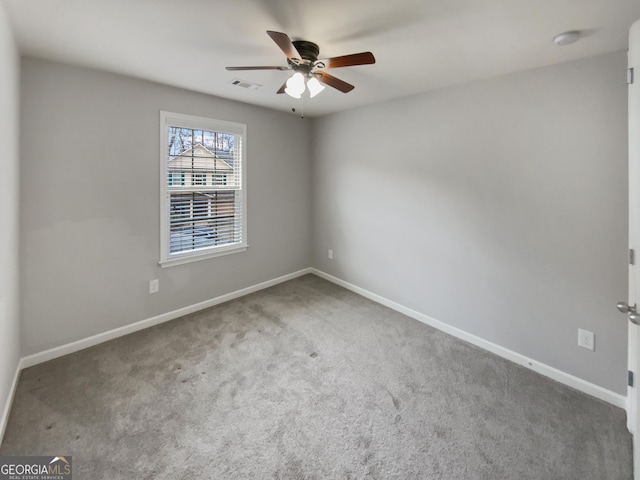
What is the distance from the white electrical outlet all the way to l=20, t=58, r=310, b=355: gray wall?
11.3ft

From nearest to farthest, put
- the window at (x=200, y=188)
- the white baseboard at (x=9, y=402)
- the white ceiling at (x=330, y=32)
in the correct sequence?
the white ceiling at (x=330, y=32), the white baseboard at (x=9, y=402), the window at (x=200, y=188)

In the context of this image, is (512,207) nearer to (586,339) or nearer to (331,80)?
(586,339)

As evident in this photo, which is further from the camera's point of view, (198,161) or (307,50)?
(198,161)

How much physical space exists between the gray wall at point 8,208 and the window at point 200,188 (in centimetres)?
104

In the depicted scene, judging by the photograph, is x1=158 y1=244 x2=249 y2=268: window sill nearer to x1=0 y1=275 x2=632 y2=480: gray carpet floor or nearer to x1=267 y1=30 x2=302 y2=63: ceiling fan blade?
x1=0 y1=275 x2=632 y2=480: gray carpet floor

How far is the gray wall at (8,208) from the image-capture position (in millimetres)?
1622

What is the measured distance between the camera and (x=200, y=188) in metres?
3.18

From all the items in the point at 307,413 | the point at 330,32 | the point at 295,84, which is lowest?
the point at 307,413

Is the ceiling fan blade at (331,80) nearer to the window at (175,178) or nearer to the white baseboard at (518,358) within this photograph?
the window at (175,178)

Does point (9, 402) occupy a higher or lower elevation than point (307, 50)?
lower

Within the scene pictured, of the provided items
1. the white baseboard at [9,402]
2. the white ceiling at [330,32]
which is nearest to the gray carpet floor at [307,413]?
the white baseboard at [9,402]

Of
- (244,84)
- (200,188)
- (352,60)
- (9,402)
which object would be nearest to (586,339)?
(352,60)

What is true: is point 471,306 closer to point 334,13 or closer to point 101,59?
point 334,13

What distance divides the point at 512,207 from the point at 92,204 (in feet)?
11.7
